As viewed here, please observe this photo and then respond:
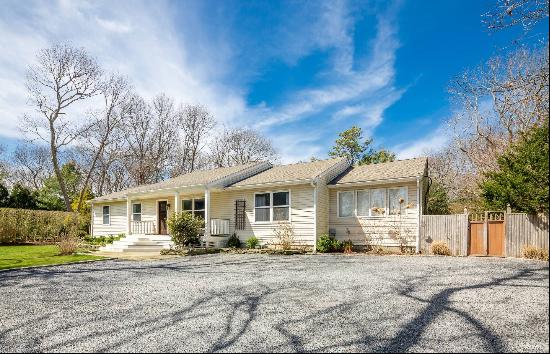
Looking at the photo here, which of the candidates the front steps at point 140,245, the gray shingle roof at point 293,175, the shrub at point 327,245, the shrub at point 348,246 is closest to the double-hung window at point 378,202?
the shrub at point 348,246

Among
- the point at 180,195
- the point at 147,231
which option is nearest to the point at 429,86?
→ the point at 180,195

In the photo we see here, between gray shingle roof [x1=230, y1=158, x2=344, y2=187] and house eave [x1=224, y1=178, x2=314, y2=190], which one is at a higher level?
gray shingle roof [x1=230, y1=158, x2=344, y2=187]

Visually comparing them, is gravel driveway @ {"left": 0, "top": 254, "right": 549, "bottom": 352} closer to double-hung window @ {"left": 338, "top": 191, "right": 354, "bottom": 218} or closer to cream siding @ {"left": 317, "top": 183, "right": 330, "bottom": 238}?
cream siding @ {"left": 317, "top": 183, "right": 330, "bottom": 238}

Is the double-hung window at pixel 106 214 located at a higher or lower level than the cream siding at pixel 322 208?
lower

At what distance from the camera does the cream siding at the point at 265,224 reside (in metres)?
16.5

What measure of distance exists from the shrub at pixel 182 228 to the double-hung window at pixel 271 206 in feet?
10.2

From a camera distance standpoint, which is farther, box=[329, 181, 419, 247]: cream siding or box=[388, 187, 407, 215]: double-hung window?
box=[388, 187, 407, 215]: double-hung window

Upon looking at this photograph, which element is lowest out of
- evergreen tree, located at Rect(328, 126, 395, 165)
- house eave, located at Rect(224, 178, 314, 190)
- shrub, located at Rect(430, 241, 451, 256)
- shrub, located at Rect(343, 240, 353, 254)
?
shrub, located at Rect(343, 240, 353, 254)

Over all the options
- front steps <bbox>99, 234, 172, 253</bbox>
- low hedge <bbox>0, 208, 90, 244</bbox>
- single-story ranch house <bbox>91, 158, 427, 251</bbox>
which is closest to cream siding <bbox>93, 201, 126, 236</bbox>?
low hedge <bbox>0, 208, 90, 244</bbox>

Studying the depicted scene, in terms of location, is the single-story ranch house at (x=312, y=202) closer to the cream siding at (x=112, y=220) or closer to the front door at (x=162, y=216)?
the front door at (x=162, y=216)

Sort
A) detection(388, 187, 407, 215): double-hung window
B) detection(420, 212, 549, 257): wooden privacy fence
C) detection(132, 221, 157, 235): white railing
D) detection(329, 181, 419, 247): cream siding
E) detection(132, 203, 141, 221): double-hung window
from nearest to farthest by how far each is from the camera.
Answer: detection(420, 212, 549, 257): wooden privacy fence, detection(329, 181, 419, 247): cream siding, detection(388, 187, 407, 215): double-hung window, detection(132, 221, 157, 235): white railing, detection(132, 203, 141, 221): double-hung window

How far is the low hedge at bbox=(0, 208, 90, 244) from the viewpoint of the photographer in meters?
20.7

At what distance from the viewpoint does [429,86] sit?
12.1m

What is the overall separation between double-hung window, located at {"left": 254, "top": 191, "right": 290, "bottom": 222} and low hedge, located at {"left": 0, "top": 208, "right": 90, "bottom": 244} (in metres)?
10.8
